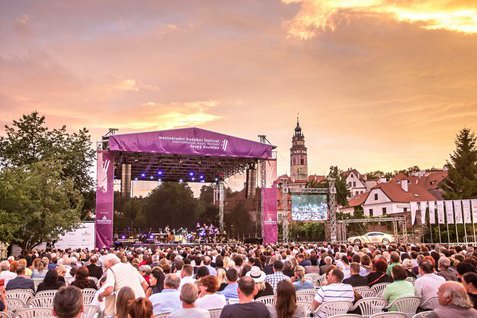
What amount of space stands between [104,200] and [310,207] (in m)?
13.4

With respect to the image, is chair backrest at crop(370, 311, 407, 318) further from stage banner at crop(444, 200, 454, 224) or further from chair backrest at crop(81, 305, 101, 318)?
stage banner at crop(444, 200, 454, 224)

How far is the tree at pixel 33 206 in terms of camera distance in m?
21.3

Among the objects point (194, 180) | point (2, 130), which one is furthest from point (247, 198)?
point (2, 130)

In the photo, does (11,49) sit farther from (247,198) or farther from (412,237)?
(412,237)

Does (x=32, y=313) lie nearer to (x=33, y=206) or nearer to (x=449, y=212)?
(x=33, y=206)

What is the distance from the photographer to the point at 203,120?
121 ft

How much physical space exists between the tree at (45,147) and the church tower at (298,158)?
101462 millimetres

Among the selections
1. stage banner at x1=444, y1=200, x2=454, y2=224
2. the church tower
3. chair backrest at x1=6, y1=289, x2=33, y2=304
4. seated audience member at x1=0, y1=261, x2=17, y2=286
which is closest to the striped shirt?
chair backrest at x1=6, y1=289, x2=33, y2=304

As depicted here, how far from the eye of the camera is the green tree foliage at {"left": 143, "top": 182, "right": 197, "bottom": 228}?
35.1 meters

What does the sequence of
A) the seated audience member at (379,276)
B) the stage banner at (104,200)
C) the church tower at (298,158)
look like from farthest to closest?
the church tower at (298,158), the stage banner at (104,200), the seated audience member at (379,276)

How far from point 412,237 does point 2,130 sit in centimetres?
3173

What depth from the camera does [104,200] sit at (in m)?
26.0

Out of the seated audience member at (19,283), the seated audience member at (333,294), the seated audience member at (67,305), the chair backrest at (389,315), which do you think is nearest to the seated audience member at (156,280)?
the seated audience member at (19,283)

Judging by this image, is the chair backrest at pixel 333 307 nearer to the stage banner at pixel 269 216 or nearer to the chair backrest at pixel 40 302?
the chair backrest at pixel 40 302
